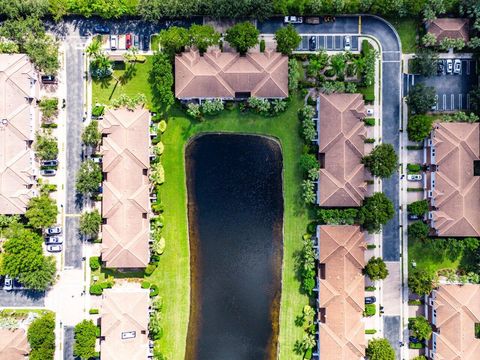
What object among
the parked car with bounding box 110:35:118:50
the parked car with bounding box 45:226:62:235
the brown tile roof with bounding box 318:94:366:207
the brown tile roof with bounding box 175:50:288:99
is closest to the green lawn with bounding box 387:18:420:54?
the brown tile roof with bounding box 318:94:366:207

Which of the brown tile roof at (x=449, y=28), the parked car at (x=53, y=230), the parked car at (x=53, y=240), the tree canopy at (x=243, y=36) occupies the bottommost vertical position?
the parked car at (x=53, y=240)

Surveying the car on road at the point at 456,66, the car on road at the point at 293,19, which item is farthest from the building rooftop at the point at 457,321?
the car on road at the point at 293,19

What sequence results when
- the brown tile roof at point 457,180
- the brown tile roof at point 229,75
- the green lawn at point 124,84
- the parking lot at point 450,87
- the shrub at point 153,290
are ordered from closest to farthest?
the brown tile roof at point 229,75, the brown tile roof at point 457,180, the shrub at point 153,290, the green lawn at point 124,84, the parking lot at point 450,87

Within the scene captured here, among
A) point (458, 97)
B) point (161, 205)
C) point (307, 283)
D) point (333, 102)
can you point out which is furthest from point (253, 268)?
point (458, 97)

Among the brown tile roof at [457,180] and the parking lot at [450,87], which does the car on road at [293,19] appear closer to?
the parking lot at [450,87]

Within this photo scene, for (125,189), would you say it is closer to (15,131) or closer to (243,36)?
(15,131)

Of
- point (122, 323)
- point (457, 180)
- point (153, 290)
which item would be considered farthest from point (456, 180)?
point (122, 323)
